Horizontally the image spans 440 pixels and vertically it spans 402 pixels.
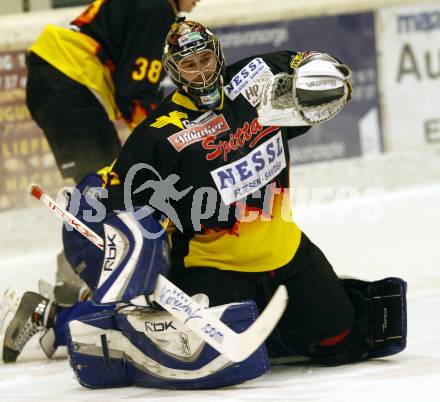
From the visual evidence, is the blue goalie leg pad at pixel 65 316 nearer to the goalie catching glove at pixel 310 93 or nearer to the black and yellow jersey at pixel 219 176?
the black and yellow jersey at pixel 219 176

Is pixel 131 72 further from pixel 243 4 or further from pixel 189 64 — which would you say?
pixel 243 4

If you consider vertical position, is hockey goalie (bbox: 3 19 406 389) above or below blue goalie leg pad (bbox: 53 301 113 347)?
above

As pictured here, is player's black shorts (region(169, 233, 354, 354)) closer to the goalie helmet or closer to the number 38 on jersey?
the goalie helmet

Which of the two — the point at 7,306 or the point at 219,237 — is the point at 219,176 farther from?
the point at 7,306

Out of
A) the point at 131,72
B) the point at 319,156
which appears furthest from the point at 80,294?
the point at 319,156

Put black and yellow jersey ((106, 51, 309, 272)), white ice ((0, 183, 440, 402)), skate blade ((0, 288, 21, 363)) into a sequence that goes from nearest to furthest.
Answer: white ice ((0, 183, 440, 402)) < black and yellow jersey ((106, 51, 309, 272)) < skate blade ((0, 288, 21, 363))

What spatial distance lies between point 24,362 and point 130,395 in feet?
2.74

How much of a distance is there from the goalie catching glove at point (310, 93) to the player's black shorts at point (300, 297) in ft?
1.59

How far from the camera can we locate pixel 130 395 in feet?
11.3

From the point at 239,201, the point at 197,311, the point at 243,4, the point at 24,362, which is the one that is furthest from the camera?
the point at 243,4

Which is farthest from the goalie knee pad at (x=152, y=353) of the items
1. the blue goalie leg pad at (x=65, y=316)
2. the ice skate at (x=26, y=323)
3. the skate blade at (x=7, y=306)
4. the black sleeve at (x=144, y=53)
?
the black sleeve at (x=144, y=53)

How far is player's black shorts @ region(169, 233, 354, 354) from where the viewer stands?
3.66 meters

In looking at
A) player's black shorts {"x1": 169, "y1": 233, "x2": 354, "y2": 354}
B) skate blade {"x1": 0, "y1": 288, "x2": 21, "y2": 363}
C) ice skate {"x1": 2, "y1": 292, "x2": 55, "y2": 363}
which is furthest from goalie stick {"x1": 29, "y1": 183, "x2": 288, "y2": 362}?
skate blade {"x1": 0, "y1": 288, "x2": 21, "y2": 363}

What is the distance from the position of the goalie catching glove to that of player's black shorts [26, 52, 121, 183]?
1.64 metres
